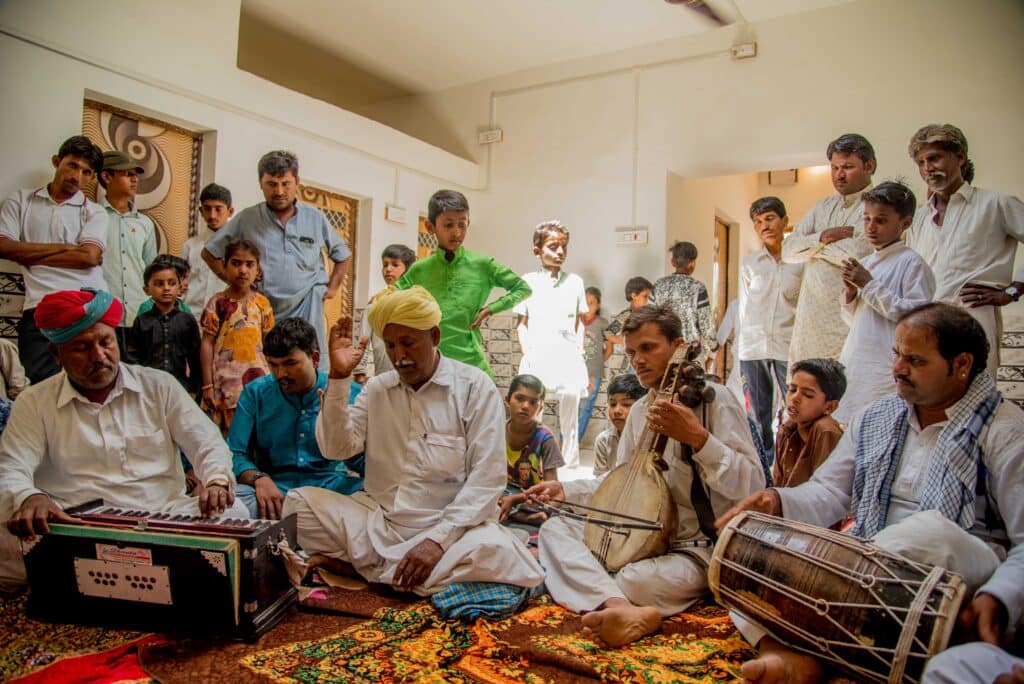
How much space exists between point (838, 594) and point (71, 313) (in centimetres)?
272

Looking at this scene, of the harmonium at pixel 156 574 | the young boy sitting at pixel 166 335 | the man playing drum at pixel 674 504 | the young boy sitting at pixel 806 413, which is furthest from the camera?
the young boy sitting at pixel 166 335

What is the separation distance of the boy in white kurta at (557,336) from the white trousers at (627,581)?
3534mm

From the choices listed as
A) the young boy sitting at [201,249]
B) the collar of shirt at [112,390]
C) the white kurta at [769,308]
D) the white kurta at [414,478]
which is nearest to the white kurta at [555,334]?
the white kurta at [769,308]

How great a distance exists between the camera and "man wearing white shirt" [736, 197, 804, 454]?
5.07 m

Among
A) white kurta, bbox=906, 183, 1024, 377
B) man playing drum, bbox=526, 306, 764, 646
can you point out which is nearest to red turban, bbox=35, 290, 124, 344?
man playing drum, bbox=526, 306, 764, 646

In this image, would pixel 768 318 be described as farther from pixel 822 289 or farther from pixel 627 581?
pixel 627 581

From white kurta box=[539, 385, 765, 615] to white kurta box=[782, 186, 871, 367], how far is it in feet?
5.79

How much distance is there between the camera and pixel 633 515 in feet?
9.09

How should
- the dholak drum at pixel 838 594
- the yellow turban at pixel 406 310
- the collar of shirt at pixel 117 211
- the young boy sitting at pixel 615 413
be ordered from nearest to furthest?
1. the dholak drum at pixel 838 594
2. the yellow turban at pixel 406 310
3. the young boy sitting at pixel 615 413
4. the collar of shirt at pixel 117 211

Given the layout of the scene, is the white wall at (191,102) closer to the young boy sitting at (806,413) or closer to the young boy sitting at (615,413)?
the young boy sitting at (615,413)

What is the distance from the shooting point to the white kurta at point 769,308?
16.6 ft

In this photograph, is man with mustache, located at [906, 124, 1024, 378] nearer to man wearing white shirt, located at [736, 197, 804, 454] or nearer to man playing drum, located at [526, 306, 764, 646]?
man wearing white shirt, located at [736, 197, 804, 454]

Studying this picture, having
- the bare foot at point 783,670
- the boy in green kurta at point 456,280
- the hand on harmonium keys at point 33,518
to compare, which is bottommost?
the bare foot at point 783,670

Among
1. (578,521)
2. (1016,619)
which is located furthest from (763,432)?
(1016,619)
